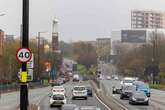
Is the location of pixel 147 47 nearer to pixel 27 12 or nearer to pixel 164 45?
pixel 164 45

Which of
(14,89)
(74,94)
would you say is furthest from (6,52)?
(74,94)

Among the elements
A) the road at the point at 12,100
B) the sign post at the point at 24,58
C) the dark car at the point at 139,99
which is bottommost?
the road at the point at 12,100

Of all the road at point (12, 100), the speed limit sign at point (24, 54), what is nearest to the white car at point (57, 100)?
the road at point (12, 100)

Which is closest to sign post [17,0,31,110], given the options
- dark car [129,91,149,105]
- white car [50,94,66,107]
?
white car [50,94,66,107]

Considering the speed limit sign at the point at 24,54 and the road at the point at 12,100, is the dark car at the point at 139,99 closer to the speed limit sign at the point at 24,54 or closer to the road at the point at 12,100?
the road at the point at 12,100

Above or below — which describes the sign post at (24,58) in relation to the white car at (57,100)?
above

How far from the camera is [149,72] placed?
454ft

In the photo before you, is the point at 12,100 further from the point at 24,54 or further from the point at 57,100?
the point at 24,54

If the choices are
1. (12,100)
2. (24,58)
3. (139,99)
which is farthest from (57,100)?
(24,58)

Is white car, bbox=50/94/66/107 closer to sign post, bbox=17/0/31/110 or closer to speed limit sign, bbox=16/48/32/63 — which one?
sign post, bbox=17/0/31/110

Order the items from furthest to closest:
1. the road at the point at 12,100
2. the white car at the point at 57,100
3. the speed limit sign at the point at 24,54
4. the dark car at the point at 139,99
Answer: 1. the dark car at the point at 139,99
2. the road at the point at 12,100
3. the white car at the point at 57,100
4. the speed limit sign at the point at 24,54

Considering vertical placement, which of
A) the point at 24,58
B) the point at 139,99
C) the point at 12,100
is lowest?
the point at 12,100

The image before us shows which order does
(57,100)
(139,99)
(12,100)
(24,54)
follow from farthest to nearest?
(12,100)
(139,99)
(57,100)
(24,54)

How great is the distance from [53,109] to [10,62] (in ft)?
215
